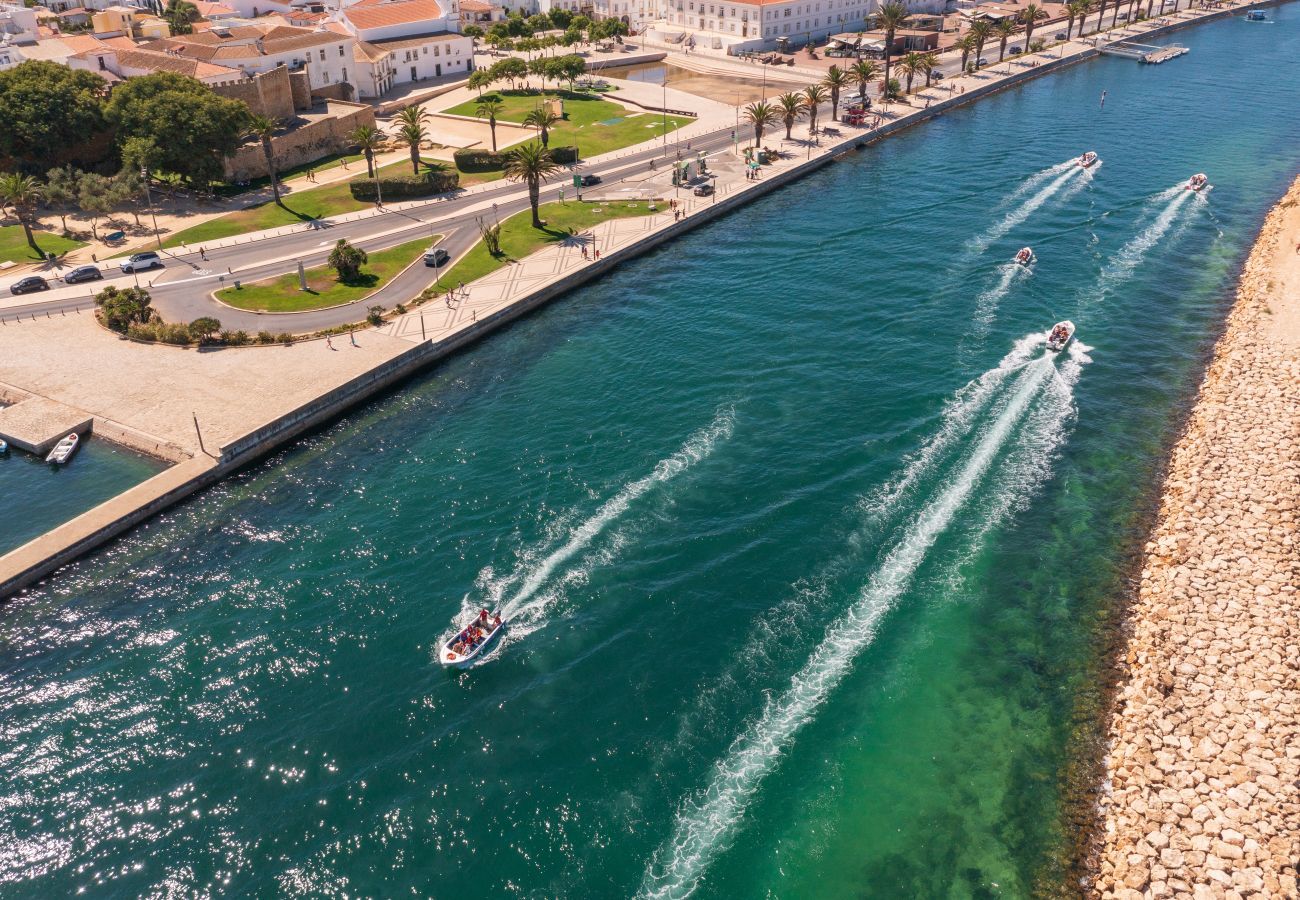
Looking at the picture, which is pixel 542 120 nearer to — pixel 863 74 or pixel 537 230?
pixel 537 230

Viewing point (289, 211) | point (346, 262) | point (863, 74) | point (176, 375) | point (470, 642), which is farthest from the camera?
point (863, 74)

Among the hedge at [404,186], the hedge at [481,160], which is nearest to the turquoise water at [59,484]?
the hedge at [404,186]

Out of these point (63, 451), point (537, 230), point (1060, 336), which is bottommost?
point (63, 451)

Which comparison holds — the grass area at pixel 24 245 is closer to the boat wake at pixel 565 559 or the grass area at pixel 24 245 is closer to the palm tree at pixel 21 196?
the palm tree at pixel 21 196

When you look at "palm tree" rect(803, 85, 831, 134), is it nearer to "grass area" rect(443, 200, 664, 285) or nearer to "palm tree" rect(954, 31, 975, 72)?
"grass area" rect(443, 200, 664, 285)

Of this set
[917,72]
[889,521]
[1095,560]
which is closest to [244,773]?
[889,521]

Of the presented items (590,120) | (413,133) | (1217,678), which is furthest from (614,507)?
(590,120)

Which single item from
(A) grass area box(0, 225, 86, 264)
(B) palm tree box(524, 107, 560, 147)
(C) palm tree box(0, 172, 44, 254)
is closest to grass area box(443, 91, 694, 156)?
(B) palm tree box(524, 107, 560, 147)
